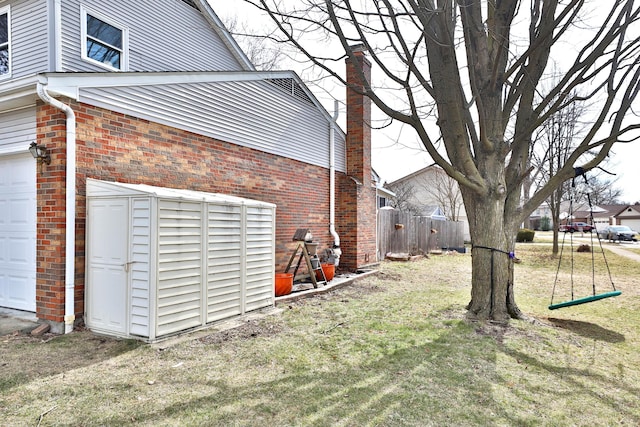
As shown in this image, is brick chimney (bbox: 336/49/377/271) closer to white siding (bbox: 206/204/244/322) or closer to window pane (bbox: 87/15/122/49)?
white siding (bbox: 206/204/244/322)

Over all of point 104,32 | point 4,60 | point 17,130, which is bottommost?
point 17,130

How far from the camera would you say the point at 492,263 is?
611 centimetres

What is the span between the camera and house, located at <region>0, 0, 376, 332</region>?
16.1ft

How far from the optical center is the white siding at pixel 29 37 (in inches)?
253

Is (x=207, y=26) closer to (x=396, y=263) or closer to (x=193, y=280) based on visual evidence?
(x=193, y=280)

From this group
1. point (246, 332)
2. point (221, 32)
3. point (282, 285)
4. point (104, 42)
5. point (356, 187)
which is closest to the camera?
point (246, 332)

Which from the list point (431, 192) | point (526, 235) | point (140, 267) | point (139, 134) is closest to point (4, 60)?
point (139, 134)

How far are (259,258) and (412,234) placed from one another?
37.5 ft

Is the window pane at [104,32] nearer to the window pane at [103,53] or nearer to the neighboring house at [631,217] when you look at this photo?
the window pane at [103,53]

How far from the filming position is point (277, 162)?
9.03 m

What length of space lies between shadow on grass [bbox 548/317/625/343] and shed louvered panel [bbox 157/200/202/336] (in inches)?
221

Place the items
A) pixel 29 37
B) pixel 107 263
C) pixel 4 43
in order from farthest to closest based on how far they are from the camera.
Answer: pixel 4 43, pixel 29 37, pixel 107 263

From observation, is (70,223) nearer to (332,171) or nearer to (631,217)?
(332,171)

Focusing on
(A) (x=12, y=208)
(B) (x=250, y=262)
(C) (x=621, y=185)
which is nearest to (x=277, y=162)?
(B) (x=250, y=262)
